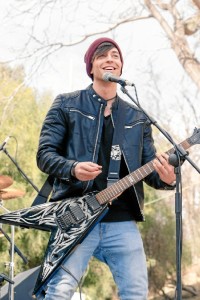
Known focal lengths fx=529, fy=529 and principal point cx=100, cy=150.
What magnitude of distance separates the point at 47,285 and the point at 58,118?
76cm

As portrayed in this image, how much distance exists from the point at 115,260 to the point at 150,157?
0.52m

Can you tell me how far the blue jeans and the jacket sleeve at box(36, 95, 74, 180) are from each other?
1.00ft

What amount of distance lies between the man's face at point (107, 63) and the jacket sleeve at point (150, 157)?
0.31 meters

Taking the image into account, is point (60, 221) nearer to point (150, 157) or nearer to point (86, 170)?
point (86, 170)

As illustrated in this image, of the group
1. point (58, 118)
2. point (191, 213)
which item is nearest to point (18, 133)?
point (191, 213)

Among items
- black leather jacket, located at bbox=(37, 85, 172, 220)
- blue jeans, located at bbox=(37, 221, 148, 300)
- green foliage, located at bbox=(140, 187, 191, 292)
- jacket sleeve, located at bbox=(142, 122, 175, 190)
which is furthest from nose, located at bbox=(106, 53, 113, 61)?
green foliage, located at bbox=(140, 187, 191, 292)

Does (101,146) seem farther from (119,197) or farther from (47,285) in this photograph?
(47,285)

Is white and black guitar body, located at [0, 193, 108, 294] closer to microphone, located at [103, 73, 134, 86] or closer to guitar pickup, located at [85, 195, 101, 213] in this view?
guitar pickup, located at [85, 195, 101, 213]

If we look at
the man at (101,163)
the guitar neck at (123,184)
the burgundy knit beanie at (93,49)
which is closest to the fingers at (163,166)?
the man at (101,163)

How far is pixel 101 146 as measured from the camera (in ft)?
8.07

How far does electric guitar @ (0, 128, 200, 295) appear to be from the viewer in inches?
89.7

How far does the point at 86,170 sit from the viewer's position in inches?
86.2

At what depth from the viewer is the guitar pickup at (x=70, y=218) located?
2.34 metres

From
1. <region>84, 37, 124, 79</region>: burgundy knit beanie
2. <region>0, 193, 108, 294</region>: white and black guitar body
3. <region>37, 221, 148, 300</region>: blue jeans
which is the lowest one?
<region>37, 221, 148, 300</region>: blue jeans
